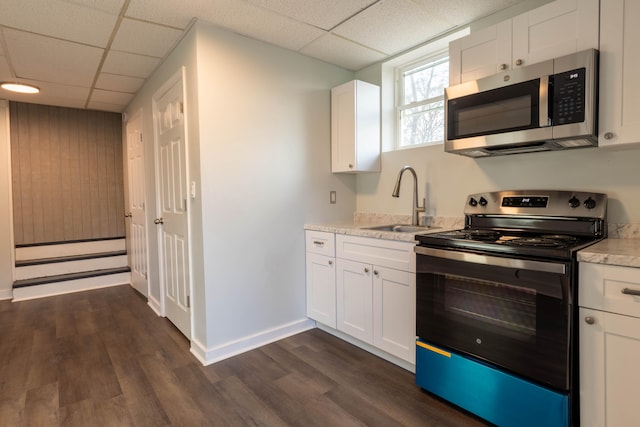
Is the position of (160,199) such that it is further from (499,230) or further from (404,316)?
(499,230)

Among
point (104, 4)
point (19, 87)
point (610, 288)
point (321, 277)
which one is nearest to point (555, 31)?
point (610, 288)

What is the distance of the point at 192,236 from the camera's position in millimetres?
2525

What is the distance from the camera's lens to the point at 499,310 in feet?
5.31

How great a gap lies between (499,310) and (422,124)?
170cm

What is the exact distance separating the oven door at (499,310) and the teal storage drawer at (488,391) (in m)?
0.05

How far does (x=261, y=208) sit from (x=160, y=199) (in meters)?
1.18

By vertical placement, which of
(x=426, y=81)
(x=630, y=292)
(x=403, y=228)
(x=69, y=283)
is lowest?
(x=69, y=283)

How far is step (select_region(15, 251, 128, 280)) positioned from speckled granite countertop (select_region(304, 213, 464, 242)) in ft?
10.6

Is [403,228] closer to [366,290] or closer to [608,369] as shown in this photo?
[366,290]

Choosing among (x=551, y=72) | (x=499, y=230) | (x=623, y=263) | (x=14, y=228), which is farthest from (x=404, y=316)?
(x=14, y=228)

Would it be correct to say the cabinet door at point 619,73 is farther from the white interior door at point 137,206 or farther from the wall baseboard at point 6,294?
the wall baseboard at point 6,294

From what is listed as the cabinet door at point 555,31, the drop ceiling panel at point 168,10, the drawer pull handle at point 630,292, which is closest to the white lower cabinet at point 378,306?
the drawer pull handle at point 630,292

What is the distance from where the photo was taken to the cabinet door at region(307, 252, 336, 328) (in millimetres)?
2686

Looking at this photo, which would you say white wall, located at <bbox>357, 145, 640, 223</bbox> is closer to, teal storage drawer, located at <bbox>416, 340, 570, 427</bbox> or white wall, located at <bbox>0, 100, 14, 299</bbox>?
teal storage drawer, located at <bbox>416, 340, 570, 427</bbox>
